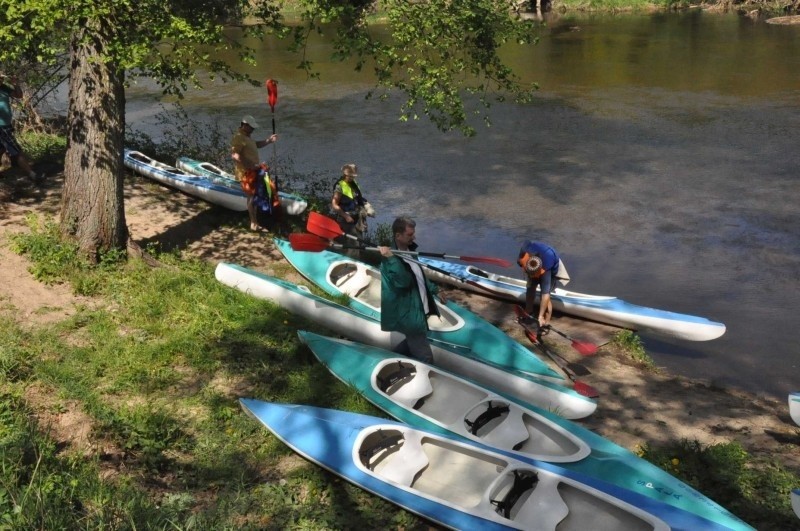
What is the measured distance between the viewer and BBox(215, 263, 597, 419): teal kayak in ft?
21.3

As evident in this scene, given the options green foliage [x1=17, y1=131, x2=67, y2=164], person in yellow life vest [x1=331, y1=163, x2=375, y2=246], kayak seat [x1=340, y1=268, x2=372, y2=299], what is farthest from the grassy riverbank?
green foliage [x1=17, y1=131, x2=67, y2=164]

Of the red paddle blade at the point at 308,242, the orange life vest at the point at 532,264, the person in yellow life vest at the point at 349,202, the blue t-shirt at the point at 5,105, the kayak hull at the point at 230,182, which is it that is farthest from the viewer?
the kayak hull at the point at 230,182

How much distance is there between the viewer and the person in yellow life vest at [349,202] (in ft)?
29.4

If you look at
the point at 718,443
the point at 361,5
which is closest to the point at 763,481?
the point at 718,443

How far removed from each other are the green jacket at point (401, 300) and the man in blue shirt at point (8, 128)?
649 centimetres

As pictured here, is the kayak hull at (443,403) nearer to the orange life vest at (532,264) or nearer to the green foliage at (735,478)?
the green foliage at (735,478)

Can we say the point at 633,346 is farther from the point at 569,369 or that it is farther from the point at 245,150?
the point at 245,150

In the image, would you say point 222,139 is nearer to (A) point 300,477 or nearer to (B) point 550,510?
(A) point 300,477

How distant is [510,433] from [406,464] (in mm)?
902

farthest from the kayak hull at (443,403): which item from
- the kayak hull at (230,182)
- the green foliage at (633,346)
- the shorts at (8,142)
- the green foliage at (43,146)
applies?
the green foliage at (43,146)

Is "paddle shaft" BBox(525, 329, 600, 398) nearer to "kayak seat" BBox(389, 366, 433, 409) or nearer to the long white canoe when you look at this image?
the long white canoe

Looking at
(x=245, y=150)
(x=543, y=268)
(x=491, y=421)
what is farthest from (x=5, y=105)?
(x=491, y=421)

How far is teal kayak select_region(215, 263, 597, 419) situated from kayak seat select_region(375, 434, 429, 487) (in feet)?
3.57

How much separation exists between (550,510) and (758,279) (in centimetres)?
677
